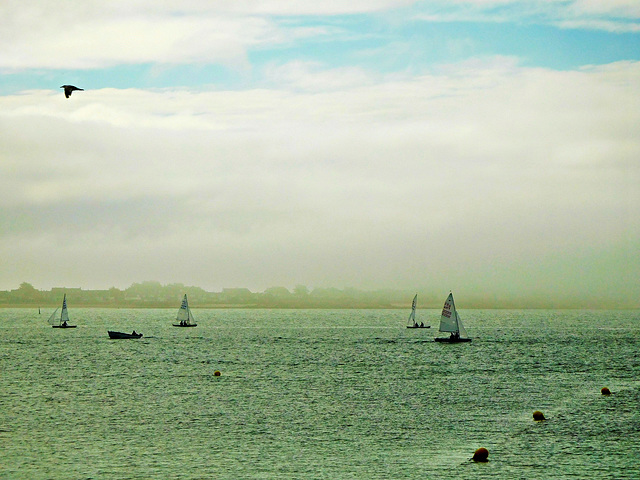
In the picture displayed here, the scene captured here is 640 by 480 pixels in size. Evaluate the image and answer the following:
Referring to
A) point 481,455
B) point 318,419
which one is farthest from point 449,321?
point 481,455

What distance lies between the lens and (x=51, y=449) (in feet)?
182

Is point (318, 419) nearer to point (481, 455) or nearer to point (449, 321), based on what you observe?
point (481, 455)

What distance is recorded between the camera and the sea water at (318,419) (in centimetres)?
5034

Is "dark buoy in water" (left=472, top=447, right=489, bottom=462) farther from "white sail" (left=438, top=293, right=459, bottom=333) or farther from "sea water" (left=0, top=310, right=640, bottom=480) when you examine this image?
"white sail" (left=438, top=293, right=459, bottom=333)

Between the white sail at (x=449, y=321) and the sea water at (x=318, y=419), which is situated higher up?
the white sail at (x=449, y=321)

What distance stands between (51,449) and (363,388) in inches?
1761

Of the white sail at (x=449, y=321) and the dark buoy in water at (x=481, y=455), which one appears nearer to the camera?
the dark buoy in water at (x=481, y=455)

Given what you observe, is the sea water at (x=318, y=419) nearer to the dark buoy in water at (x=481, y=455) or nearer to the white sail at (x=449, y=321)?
the dark buoy in water at (x=481, y=455)

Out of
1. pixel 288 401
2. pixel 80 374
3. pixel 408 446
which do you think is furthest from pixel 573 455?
pixel 80 374

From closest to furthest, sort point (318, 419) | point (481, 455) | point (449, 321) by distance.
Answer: point (481, 455) < point (318, 419) < point (449, 321)

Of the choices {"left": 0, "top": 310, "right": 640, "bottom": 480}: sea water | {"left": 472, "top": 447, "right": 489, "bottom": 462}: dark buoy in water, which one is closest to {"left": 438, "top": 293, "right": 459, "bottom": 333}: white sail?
{"left": 0, "top": 310, "right": 640, "bottom": 480}: sea water

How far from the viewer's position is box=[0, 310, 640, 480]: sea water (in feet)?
165

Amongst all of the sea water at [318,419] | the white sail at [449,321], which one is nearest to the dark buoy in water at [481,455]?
the sea water at [318,419]

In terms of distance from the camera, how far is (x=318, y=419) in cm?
6850
